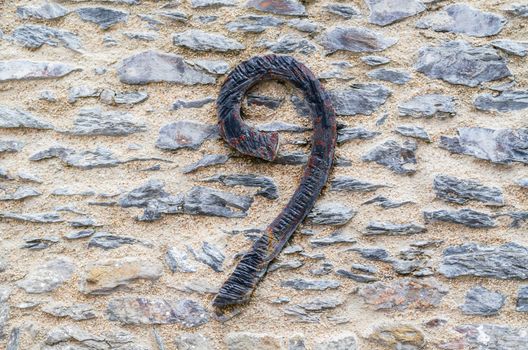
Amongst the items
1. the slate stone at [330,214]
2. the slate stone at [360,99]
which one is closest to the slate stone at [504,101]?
the slate stone at [360,99]

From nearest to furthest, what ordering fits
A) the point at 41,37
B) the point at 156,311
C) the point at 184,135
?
1. the point at 156,311
2. the point at 184,135
3. the point at 41,37

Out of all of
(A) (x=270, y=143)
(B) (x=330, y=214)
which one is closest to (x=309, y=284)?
(B) (x=330, y=214)

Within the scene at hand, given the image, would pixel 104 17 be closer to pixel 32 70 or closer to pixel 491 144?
pixel 32 70

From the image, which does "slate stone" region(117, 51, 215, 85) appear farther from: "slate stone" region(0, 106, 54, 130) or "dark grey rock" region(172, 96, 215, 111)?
"slate stone" region(0, 106, 54, 130)

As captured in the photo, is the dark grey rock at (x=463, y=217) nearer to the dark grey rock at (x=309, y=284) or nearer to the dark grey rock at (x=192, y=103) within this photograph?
the dark grey rock at (x=309, y=284)

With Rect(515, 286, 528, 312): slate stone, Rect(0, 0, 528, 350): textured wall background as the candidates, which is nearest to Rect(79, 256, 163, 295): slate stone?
Rect(0, 0, 528, 350): textured wall background

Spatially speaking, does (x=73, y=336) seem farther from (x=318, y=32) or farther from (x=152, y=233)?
(x=318, y=32)
